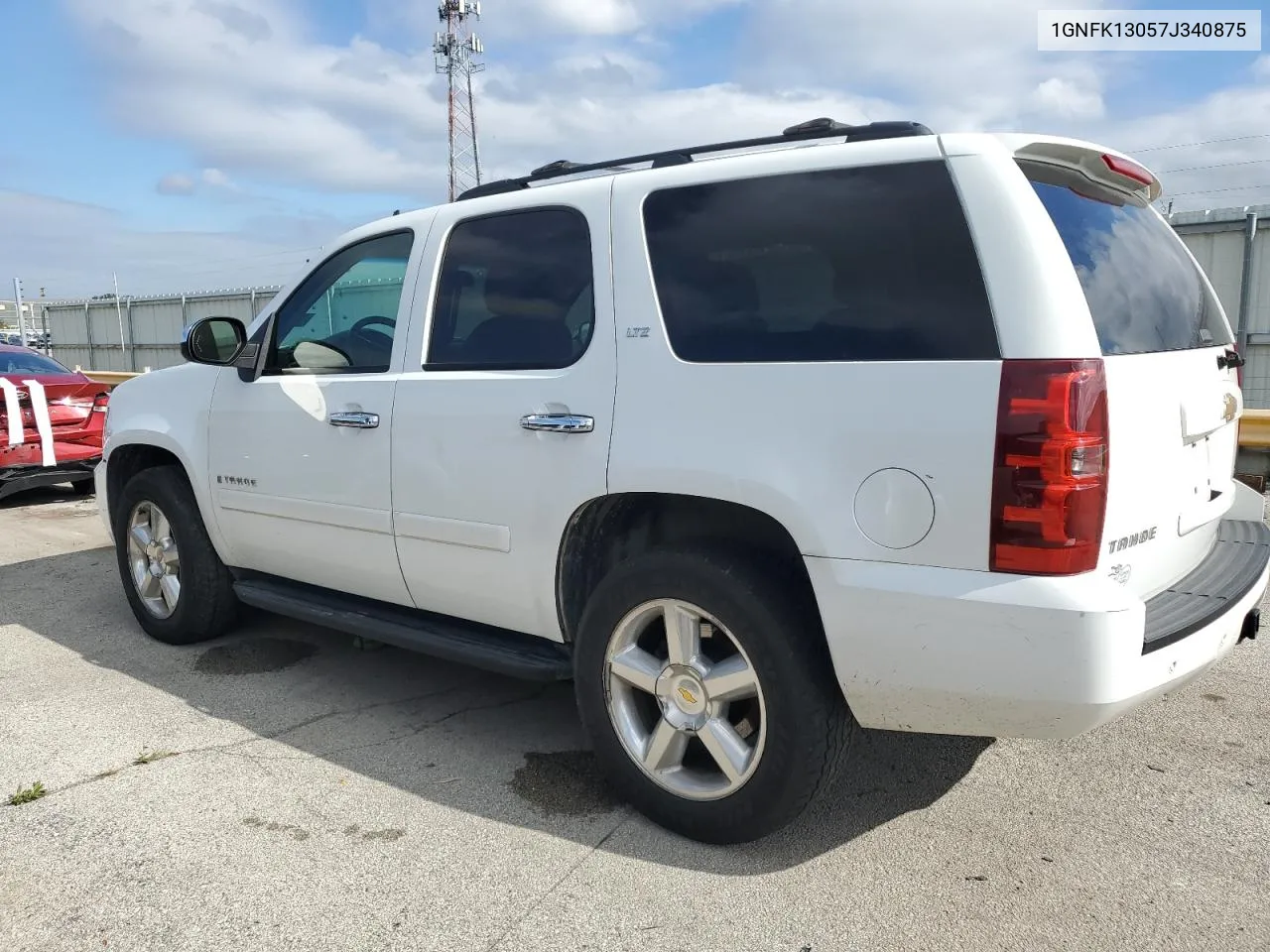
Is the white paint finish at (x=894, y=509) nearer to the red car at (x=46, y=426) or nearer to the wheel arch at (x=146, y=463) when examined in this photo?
the wheel arch at (x=146, y=463)

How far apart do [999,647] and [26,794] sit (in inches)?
122

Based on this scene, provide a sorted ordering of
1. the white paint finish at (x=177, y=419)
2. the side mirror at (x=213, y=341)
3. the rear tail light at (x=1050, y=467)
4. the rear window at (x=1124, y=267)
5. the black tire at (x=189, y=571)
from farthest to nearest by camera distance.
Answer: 1. the black tire at (x=189, y=571)
2. the white paint finish at (x=177, y=419)
3. the side mirror at (x=213, y=341)
4. the rear window at (x=1124, y=267)
5. the rear tail light at (x=1050, y=467)

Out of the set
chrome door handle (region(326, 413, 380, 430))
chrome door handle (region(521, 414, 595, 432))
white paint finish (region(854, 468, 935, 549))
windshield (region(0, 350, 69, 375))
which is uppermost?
windshield (region(0, 350, 69, 375))

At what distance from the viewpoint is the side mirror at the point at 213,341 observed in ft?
13.9

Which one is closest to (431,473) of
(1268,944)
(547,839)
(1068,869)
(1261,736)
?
(547,839)

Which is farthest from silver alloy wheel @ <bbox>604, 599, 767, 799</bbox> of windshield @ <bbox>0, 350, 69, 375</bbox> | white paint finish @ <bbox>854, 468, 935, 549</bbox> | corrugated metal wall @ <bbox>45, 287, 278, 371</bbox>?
corrugated metal wall @ <bbox>45, 287, 278, 371</bbox>

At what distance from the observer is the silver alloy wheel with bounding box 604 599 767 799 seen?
2.82 meters

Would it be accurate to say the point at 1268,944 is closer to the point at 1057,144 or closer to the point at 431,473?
the point at 1057,144

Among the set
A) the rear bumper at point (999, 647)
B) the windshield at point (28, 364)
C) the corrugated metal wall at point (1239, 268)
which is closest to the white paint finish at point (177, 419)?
the rear bumper at point (999, 647)

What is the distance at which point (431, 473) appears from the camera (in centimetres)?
346

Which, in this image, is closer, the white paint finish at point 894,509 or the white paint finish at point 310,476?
the white paint finish at point 894,509

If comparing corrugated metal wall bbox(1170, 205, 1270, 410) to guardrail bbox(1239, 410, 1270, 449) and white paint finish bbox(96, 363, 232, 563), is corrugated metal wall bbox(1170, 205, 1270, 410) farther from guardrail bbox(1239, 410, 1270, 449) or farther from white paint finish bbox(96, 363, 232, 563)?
white paint finish bbox(96, 363, 232, 563)

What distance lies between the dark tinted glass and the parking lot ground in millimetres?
1446

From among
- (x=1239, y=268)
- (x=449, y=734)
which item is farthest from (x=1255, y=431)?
(x=449, y=734)
